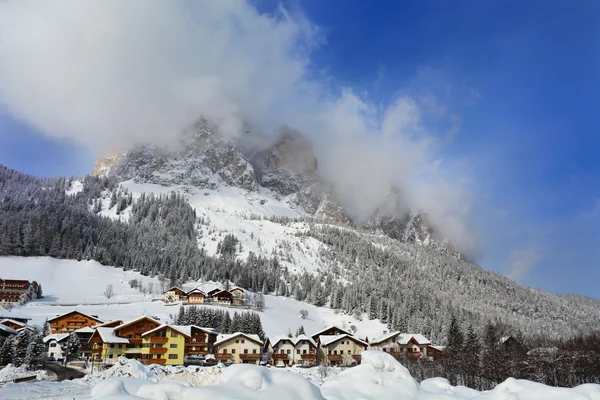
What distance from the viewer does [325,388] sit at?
22.1 meters

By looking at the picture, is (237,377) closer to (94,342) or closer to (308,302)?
(94,342)

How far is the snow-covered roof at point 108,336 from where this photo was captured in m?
70.5

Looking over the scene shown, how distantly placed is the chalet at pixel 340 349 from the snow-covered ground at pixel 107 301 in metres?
23.9

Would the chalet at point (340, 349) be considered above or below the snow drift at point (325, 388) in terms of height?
below

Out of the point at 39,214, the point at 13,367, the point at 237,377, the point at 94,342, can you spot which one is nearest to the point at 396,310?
the point at 94,342

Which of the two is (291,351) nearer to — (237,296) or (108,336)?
(108,336)

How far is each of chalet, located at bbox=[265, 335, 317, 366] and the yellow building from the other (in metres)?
19.8

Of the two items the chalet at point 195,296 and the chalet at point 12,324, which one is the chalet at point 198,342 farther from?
the chalet at point 195,296

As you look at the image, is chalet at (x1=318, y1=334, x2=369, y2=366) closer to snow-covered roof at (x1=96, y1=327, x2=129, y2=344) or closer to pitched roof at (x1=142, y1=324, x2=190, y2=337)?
pitched roof at (x1=142, y1=324, x2=190, y2=337)

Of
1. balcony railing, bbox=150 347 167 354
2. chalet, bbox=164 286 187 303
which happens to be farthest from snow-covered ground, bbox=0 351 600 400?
chalet, bbox=164 286 187 303

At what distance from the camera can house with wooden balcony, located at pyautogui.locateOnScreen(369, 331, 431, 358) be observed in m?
93.4

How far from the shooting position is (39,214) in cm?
17512

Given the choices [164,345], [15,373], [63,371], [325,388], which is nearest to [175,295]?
[164,345]

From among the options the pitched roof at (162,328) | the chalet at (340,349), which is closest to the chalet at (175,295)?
the chalet at (340,349)
